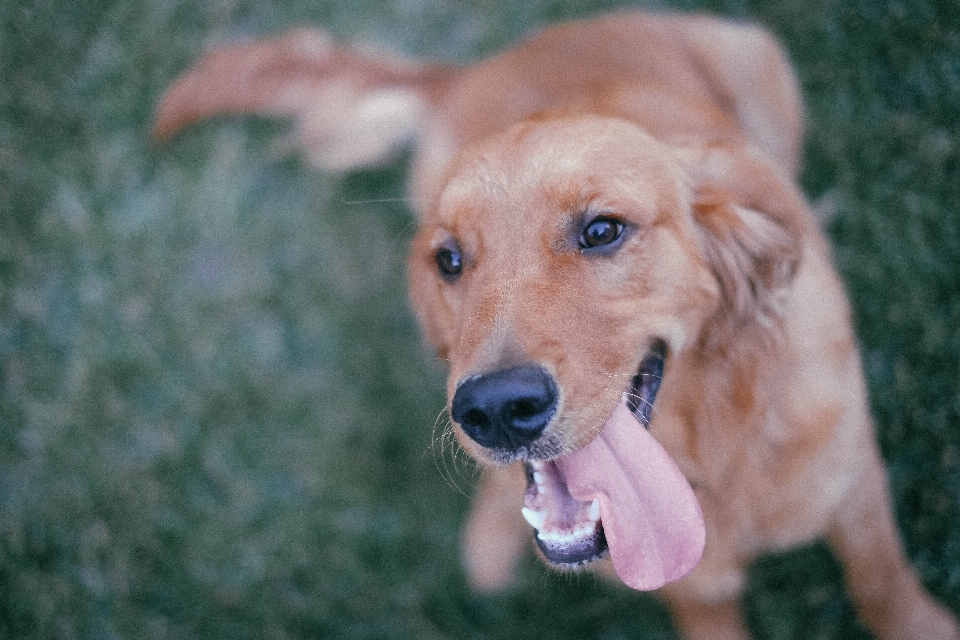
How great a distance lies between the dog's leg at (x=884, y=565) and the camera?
2510mm

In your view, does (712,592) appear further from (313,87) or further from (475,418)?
(313,87)

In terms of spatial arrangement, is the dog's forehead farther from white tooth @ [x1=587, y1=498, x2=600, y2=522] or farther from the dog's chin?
white tooth @ [x1=587, y1=498, x2=600, y2=522]

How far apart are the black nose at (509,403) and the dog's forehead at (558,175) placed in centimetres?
48

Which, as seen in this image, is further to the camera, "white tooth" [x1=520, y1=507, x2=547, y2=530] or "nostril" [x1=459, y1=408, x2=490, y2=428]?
"white tooth" [x1=520, y1=507, x2=547, y2=530]

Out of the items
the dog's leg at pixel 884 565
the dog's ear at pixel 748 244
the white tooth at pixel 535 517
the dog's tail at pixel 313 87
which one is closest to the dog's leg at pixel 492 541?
the white tooth at pixel 535 517

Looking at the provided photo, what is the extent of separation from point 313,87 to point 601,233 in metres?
2.24

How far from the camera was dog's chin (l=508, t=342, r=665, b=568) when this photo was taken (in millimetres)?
1863

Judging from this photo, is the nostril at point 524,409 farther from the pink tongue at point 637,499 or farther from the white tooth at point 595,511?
the white tooth at point 595,511

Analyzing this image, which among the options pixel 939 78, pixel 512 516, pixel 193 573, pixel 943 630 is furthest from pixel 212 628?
pixel 939 78

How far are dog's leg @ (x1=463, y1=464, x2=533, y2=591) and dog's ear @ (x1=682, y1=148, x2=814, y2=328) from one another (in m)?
1.38

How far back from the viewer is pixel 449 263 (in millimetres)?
2172

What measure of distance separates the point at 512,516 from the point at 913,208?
2216 mm

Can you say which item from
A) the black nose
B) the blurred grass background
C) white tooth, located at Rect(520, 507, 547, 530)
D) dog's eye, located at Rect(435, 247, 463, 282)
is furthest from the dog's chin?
the blurred grass background

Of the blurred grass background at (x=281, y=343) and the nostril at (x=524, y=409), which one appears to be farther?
the blurred grass background at (x=281, y=343)
